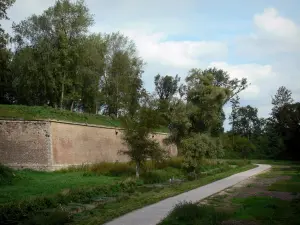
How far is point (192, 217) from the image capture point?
34.3 ft

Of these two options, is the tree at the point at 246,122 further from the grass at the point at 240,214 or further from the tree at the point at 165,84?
the grass at the point at 240,214

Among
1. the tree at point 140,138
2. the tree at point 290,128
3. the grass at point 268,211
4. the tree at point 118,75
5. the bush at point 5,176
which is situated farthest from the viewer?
the tree at point 290,128

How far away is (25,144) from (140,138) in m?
8.14

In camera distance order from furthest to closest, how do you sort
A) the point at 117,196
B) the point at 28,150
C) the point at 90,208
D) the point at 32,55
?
the point at 32,55 → the point at 28,150 → the point at 117,196 → the point at 90,208

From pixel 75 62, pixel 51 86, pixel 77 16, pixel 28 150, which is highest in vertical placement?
pixel 77 16

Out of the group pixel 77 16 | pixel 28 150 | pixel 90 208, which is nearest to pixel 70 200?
pixel 90 208

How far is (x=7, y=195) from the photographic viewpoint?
14.8 m

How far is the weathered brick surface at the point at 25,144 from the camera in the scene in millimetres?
25453

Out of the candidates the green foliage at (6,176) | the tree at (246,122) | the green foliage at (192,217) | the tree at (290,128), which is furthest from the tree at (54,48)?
the tree at (246,122)

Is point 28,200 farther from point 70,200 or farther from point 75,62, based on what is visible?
point 75,62

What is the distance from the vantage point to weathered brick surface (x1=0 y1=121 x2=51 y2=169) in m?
25.5

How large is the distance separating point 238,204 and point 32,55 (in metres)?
28.0

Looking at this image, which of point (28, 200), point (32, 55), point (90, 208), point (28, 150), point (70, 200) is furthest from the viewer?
point (32, 55)

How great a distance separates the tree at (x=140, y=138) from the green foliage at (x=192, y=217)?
12898 millimetres
